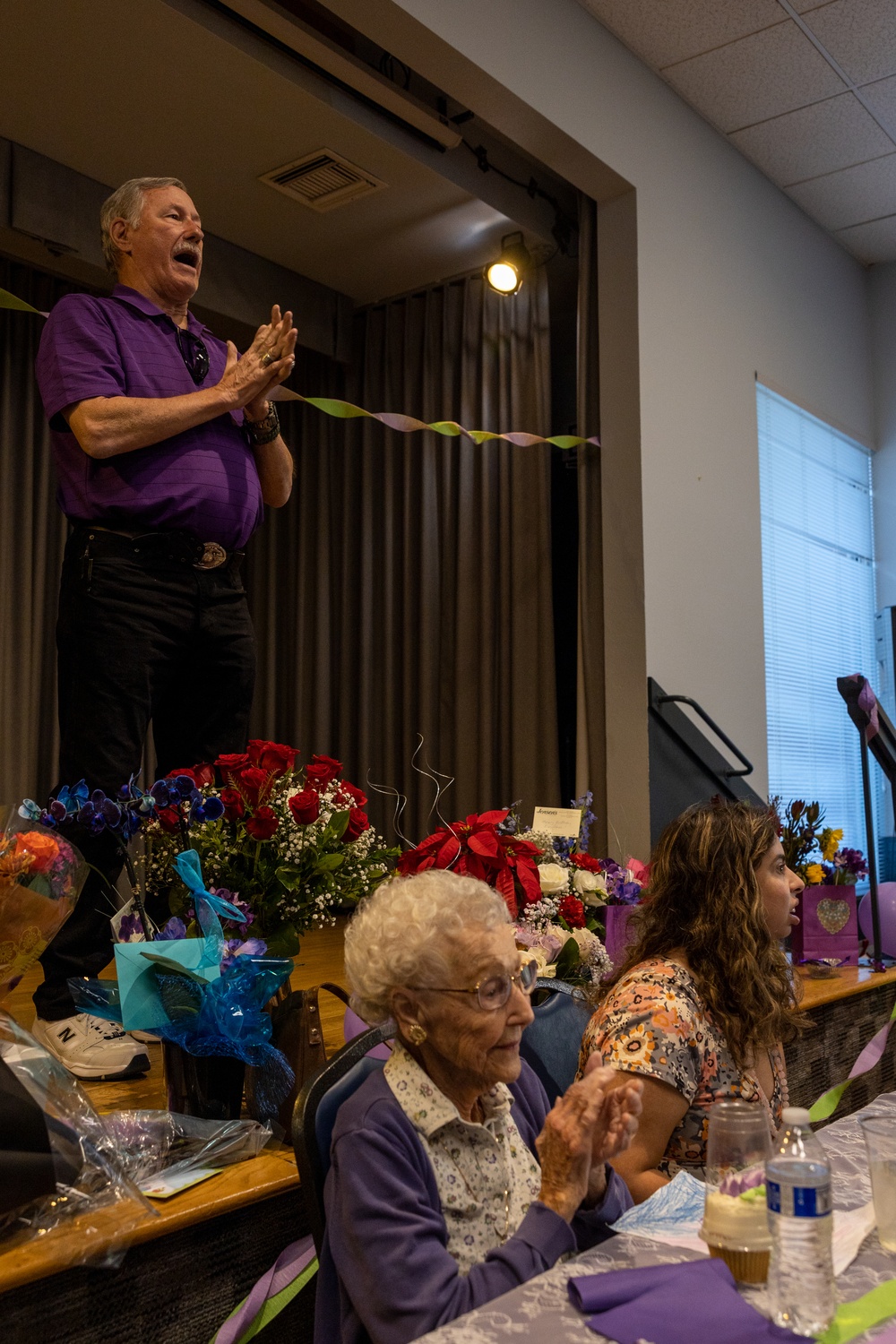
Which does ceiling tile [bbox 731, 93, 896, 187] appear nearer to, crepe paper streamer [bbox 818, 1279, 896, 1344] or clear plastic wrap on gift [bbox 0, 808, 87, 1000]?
clear plastic wrap on gift [bbox 0, 808, 87, 1000]

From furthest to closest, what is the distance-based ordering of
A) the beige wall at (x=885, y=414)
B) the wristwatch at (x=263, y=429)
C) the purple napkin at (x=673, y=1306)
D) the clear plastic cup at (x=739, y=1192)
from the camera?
the beige wall at (x=885, y=414)
the wristwatch at (x=263, y=429)
the clear plastic cup at (x=739, y=1192)
the purple napkin at (x=673, y=1306)

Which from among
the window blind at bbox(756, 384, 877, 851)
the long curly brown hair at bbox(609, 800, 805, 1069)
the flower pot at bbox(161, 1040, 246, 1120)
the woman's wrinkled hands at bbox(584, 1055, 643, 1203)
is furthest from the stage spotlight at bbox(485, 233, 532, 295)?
the woman's wrinkled hands at bbox(584, 1055, 643, 1203)

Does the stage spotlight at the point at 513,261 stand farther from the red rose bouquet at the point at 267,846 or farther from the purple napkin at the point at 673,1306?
the purple napkin at the point at 673,1306

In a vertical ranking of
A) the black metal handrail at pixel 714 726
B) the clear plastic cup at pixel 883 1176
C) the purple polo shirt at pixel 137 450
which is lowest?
the clear plastic cup at pixel 883 1176

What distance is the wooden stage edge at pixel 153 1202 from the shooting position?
1.26 metres

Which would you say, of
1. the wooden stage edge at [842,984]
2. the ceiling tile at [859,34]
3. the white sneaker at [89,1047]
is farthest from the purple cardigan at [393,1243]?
the ceiling tile at [859,34]

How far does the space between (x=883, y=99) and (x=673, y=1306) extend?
4.80 meters

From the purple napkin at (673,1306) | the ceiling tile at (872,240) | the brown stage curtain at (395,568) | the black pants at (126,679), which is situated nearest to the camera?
the purple napkin at (673,1306)

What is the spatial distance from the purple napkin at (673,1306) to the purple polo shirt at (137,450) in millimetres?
1546

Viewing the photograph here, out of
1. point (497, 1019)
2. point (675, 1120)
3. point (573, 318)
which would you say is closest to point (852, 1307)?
point (497, 1019)

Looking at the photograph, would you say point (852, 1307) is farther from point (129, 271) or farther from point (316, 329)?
point (316, 329)

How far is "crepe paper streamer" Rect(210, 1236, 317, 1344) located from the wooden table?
33 millimetres

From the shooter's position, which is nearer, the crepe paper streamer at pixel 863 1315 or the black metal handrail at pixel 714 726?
the crepe paper streamer at pixel 863 1315

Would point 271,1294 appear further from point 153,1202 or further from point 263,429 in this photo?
point 263,429
